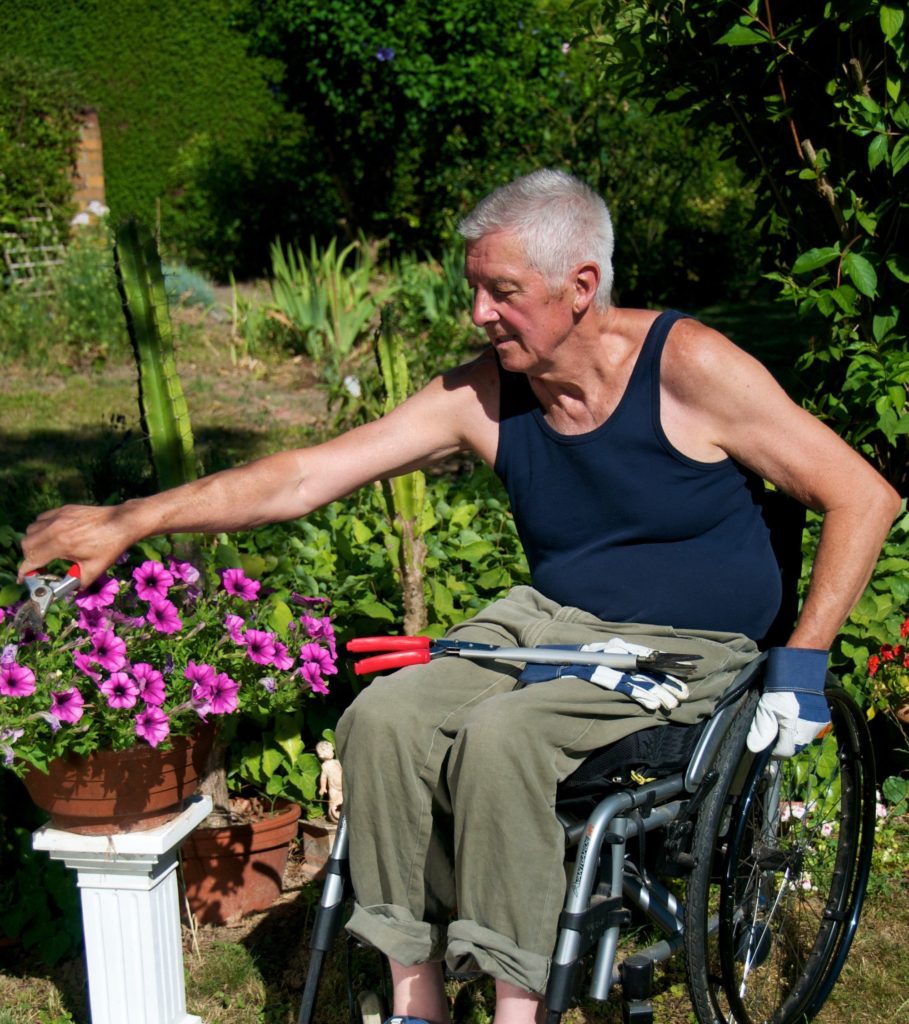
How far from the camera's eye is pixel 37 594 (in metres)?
2.13

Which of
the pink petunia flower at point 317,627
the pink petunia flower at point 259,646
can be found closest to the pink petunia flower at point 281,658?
the pink petunia flower at point 259,646

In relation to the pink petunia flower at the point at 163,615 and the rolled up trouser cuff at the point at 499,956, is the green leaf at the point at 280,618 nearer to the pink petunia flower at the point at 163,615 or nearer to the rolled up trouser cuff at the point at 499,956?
the pink petunia flower at the point at 163,615

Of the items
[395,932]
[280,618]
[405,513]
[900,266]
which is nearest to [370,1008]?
[395,932]

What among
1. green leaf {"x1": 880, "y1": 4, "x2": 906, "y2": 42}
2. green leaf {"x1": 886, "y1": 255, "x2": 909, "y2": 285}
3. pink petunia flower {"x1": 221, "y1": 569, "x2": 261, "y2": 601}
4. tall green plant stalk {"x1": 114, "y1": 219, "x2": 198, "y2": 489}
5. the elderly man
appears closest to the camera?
the elderly man

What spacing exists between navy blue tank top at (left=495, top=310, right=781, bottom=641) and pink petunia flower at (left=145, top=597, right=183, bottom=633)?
2.38ft

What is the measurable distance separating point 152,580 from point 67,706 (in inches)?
12.4

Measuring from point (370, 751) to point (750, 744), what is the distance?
0.66 m

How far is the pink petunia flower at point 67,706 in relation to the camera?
218 cm

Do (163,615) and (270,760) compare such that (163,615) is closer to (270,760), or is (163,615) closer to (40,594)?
(40,594)

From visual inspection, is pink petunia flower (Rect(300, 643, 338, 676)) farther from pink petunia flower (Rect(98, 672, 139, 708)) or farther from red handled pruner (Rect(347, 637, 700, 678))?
pink petunia flower (Rect(98, 672, 139, 708))

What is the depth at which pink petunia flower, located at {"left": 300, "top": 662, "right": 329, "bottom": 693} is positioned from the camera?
8.68ft

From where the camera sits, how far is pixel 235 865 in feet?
9.70

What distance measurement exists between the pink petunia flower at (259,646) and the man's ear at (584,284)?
89cm

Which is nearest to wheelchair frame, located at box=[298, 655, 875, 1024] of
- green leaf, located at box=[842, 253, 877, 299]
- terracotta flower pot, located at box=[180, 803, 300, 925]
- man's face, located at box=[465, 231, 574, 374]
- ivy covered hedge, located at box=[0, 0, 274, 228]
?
terracotta flower pot, located at box=[180, 803, 300, 925]
